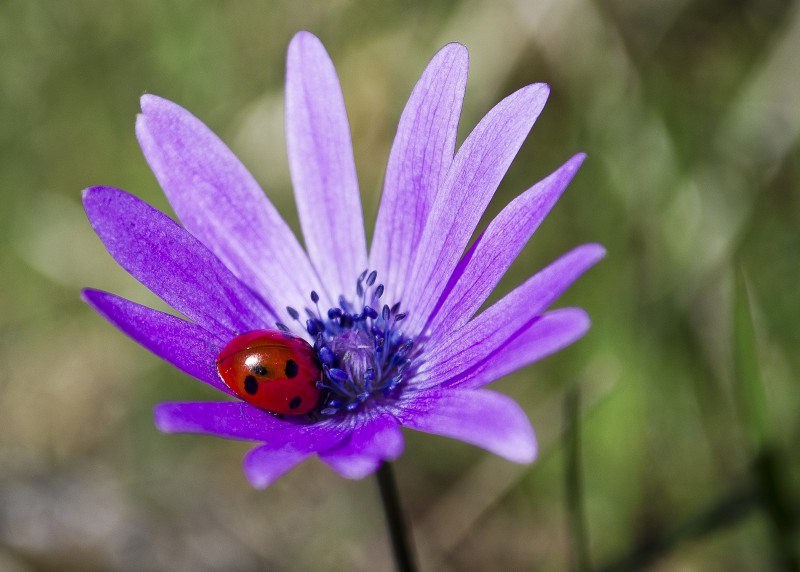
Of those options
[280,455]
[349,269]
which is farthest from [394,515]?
[349,269]

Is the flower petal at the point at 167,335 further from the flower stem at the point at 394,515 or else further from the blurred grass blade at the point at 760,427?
the blurred grass blade at the point at 760,427

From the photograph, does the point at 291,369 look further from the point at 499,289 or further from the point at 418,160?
the point at 499,289

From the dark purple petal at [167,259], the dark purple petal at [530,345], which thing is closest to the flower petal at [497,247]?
the dark purple petal at [530,345]

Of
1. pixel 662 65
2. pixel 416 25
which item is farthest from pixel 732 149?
pixel 416 25

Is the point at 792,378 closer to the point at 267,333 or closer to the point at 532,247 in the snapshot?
the point at 532,247

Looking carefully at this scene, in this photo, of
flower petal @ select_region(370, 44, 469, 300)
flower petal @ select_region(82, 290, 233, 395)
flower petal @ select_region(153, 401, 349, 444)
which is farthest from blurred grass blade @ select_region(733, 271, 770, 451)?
flower petal @ select_region(82, 290, 233, 395)

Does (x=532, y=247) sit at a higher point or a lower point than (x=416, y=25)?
lower

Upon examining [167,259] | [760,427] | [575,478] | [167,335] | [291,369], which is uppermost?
[167,259]

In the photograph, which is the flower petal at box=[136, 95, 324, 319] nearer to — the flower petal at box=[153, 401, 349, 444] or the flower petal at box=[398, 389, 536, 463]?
the flower petal at box=[153, 401, 349, 444]
